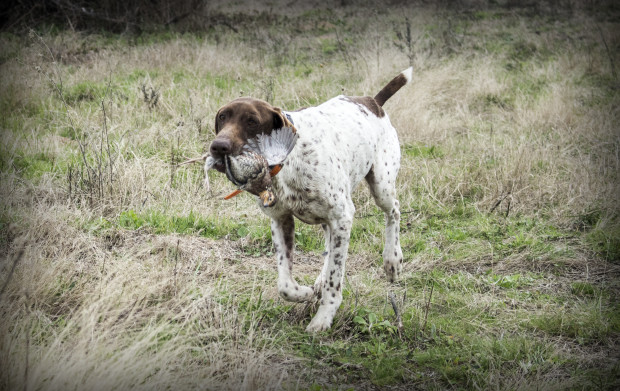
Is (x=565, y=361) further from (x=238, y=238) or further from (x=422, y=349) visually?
(x=238, y=238)

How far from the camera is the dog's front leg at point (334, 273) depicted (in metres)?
3.09

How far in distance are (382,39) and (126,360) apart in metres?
8.63

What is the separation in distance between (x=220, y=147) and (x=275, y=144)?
39cm

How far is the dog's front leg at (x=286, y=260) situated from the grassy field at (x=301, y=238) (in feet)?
0.49

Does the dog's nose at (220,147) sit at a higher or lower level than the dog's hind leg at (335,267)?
higher

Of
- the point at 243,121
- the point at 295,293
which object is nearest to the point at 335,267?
the point at 295,293

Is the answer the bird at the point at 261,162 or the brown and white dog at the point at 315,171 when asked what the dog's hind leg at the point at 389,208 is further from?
the bird at the point at 261,162

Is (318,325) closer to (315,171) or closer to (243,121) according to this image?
(315,171)

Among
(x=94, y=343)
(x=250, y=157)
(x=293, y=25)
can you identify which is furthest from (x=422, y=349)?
(x=293, y=25)

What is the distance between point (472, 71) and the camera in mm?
7715

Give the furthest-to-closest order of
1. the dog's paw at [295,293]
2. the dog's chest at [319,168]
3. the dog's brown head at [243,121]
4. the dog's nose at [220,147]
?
the dog's paw at [295,293], the dog's chest at [319,168], the dog's brown head at [243,121], the dog's nose at [220,147]

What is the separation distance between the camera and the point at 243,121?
269 cm

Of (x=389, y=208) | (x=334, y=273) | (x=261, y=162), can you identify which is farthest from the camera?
(x=389, y=208)

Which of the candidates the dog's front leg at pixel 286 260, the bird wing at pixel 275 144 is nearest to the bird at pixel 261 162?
Answer: the bird wing at pixel 275 144
